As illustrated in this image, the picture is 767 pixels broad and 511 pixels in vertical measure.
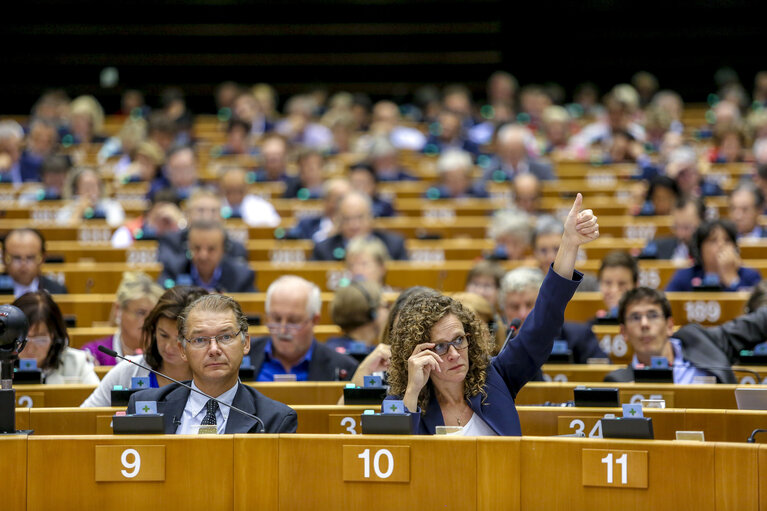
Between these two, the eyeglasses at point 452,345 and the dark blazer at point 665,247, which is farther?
the dark blazer at point 665,247

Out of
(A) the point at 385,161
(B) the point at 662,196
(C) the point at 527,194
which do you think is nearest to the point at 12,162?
(A) the point at 385,161

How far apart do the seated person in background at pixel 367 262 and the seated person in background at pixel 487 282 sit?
62cm

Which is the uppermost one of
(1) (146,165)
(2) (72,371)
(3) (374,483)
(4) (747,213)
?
(1) (146,165)

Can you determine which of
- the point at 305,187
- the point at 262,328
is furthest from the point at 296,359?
the point at 305,187

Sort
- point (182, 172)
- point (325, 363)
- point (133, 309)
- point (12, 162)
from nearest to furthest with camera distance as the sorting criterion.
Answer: point (325, 363) < point (133, 309) < point (182, 172) < point (12, 162)

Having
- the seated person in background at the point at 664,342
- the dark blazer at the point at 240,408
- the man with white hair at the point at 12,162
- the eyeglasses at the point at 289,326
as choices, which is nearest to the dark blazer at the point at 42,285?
the eyeglasses at the point at 289,326

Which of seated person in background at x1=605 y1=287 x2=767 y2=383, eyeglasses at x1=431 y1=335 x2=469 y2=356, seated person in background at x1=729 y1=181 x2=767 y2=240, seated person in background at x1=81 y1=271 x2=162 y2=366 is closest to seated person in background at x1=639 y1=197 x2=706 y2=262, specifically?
seated person in background at x1=729 y1=181 x2=767 y2=240

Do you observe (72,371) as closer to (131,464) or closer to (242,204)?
(131,464)

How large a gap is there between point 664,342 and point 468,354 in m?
1.43

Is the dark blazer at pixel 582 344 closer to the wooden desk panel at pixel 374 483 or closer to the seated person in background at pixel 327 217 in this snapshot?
the wooden desk panel at pixel 374 483

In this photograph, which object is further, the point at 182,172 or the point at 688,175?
the point at 182,172

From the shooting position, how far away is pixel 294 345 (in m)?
4.73

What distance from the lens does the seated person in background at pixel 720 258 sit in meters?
6.23

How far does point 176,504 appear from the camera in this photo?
308 centimetres
